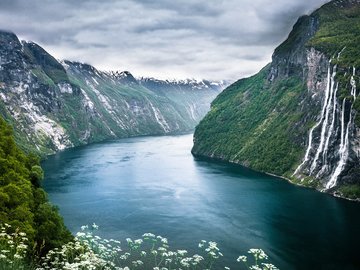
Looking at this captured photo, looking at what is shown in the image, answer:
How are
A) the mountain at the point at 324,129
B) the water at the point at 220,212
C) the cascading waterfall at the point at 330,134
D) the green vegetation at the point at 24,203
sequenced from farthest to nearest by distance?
the cascading waterfall at the point at 330,134, the mountain at the point at 324,129, the water at the point at 220,212, the green vegetation at the point at 24,203

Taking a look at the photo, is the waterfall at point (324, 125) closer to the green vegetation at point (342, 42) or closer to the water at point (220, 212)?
the green vegetation at point (342, 42)

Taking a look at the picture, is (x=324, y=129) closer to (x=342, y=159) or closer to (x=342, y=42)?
(x=342, y=159)

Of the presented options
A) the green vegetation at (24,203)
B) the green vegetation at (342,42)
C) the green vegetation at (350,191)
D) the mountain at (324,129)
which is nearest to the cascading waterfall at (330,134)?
the mountain at (324,129)

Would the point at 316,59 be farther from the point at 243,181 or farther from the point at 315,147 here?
the point at 243,181

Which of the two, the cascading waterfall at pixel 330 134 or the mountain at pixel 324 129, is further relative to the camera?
the cascading waterfall at pixel 330 134

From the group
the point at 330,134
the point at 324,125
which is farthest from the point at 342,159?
the point at 324,125

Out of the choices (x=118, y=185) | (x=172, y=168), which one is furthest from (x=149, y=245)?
(x=172, y=168)
